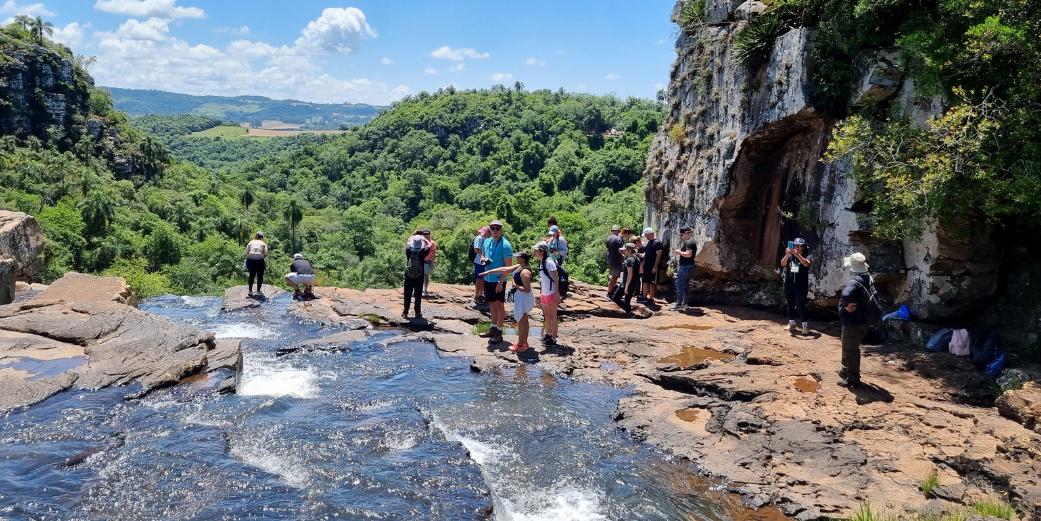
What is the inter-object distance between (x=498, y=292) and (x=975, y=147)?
6.85m

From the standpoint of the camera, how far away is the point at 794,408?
7742 millimetres

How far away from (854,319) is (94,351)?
9917 millimetres

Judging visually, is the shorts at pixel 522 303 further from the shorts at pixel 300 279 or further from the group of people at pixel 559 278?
the shorts at pixel 300 279

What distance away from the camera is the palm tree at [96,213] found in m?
36.2

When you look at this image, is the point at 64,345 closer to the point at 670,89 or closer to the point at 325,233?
the point at 670,89

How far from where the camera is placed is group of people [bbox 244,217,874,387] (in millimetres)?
8383

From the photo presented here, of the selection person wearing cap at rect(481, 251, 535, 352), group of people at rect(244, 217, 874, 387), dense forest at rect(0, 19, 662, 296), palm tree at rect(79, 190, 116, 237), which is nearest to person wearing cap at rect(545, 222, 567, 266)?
group of people at rect(244, 217, 874, 387)

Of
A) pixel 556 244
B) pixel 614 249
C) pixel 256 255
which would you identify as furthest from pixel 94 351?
pixel 614 249

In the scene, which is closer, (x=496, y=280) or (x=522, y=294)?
(x=522, y=294)

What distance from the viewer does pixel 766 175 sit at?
537 inches

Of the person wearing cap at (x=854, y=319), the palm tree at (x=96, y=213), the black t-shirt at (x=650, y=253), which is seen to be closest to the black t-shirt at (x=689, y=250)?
the black t-shirt at (x=650, y=253)

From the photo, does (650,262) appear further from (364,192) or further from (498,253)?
(364,192)

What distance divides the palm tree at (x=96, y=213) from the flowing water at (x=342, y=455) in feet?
109

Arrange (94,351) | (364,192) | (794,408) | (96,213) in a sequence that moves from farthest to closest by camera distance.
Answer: (364,192) < (96,213) < (94,351) < (794,408)
